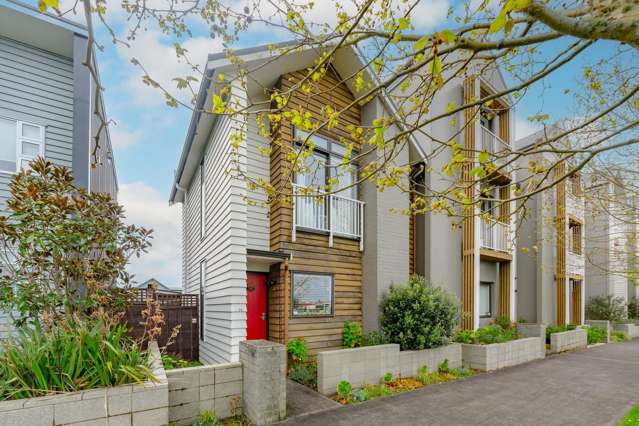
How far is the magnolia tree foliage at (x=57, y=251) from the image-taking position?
4914 mm

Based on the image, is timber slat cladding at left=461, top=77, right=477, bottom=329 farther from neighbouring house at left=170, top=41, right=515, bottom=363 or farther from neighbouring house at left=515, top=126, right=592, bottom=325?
neighbouring house at left=515, top=126, right=592, bottom=325

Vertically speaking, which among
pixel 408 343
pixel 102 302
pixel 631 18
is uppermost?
pixel 631 18

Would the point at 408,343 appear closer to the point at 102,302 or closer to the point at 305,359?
the point at 305,359

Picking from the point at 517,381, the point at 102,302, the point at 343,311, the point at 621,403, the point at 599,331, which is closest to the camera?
the point at 102,302

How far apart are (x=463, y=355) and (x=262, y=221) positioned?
20.0ft

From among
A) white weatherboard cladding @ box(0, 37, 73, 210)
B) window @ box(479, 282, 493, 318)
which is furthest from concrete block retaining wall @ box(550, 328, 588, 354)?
white weatherboard cladding @ box(0, 37, 73, 210)

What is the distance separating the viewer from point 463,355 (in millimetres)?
9594

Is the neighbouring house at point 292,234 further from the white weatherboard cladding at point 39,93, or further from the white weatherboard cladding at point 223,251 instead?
the white weatherboard cladding at point 39,93

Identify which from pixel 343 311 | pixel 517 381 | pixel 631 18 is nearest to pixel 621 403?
pixel 517 381

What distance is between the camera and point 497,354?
31.7 ft

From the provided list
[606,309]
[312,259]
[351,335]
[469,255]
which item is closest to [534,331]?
[469,255]

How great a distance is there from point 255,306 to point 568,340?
11.5m

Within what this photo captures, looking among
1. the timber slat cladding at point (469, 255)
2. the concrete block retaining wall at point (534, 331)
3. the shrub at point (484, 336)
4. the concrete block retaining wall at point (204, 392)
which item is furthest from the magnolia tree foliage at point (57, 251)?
the concrete block retaining wall at point (534, 331)

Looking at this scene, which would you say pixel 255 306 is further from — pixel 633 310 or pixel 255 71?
pixel 633 310
